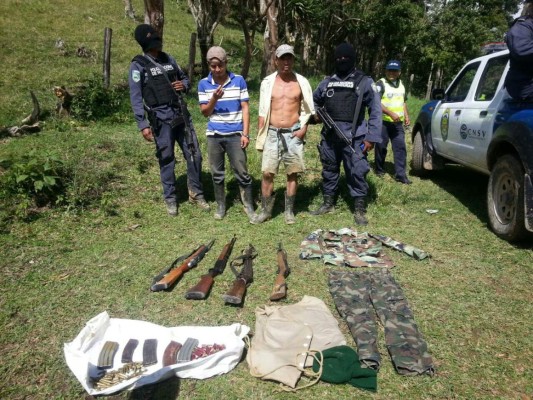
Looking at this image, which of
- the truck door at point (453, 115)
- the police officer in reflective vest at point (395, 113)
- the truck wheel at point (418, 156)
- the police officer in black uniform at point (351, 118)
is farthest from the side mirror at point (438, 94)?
the police officer in black uniform at point (351, 118)

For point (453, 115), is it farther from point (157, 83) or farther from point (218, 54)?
point (157, 83)

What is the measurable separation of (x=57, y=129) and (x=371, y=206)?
620cm

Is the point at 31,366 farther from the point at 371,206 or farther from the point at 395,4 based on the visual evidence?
the point at 395,4

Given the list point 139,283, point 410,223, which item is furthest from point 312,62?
point 139,283

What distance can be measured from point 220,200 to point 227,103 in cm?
125

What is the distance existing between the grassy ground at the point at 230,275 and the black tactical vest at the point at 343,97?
1349 millimetres

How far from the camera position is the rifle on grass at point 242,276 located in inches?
124

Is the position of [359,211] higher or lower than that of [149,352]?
higher

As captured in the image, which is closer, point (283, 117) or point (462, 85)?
point (283, 117)

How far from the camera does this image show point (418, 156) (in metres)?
6.59

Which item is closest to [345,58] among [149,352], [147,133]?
[147,133]

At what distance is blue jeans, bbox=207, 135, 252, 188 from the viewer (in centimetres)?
468

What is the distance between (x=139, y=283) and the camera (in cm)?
359

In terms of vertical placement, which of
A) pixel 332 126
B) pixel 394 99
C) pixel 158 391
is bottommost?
pixel 158 391
